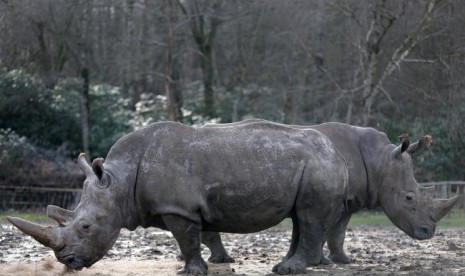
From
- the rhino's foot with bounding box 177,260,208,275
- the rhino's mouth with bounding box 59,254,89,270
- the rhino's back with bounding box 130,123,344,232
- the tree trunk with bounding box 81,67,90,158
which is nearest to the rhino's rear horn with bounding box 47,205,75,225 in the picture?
the rhino's mouth with bounding box 59,254,89,270

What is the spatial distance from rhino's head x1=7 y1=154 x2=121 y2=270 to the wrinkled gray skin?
2317 mm

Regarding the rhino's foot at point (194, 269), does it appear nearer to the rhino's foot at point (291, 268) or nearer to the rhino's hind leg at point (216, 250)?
the rhino's foot at point (291, 268)

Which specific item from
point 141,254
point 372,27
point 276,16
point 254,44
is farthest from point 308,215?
point 254,44

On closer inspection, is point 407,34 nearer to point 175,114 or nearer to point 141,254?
point 175,114

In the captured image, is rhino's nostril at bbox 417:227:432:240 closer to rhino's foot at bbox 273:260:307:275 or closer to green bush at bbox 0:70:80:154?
rhino's foot at bbox 273:260:307:275

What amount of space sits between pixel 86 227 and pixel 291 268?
7.75ft

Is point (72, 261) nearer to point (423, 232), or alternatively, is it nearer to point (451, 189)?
point (423, 232)

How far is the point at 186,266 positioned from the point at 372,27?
643 inches

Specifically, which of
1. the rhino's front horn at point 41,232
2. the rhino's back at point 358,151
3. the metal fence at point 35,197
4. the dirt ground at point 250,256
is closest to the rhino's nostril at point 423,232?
the dirt ground at point 250,256

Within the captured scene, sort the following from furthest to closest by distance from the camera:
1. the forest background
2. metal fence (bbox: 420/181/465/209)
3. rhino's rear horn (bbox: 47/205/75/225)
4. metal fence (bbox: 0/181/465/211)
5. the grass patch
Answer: the forest background, metal fence (bbox: 0/181/465/211), metal fence (bbox: 420/181/465/209), the grass patch, rhino's rear horn (bbox: 47/205/75/225)

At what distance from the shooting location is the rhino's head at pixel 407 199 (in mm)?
12406

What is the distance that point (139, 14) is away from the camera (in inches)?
1258

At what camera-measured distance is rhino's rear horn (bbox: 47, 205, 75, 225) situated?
1008 cm

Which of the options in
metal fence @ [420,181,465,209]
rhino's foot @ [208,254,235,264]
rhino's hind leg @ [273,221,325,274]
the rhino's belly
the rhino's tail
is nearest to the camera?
the rhino's tail
